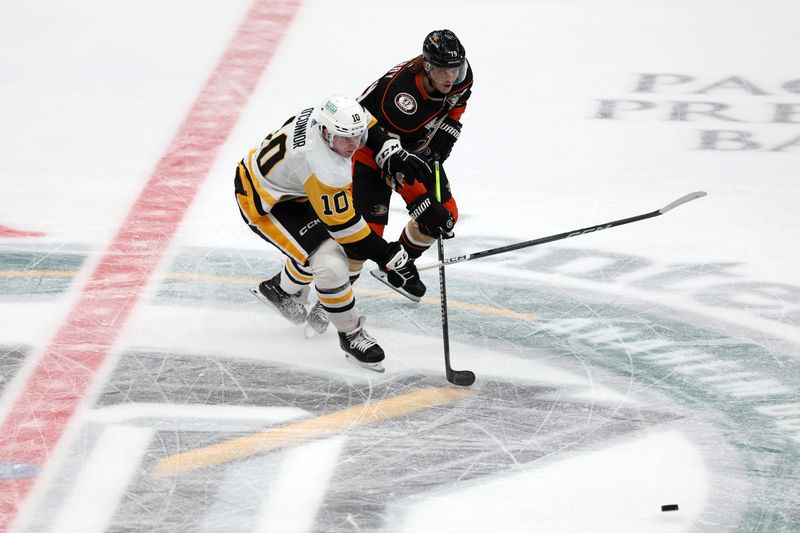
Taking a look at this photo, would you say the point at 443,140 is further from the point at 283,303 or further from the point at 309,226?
the point at 283,303

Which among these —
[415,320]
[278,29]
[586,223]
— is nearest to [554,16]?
[278,29]

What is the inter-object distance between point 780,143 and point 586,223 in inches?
51.7

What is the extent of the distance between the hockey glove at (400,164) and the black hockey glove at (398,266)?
0.88 feet

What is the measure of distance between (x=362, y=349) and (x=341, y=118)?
2.87ft

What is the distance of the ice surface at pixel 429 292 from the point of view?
3.50 meters

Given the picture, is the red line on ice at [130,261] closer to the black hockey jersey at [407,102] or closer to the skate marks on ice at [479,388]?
the skate marks on ice at [479,388]

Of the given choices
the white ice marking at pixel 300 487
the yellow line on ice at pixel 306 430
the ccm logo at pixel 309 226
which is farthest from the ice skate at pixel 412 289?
the white ice marking at pixel 300 487

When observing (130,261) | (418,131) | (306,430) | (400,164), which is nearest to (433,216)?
(400,164)

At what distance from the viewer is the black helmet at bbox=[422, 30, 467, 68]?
411cm

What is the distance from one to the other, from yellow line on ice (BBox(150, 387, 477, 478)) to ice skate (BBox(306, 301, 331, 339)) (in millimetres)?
554

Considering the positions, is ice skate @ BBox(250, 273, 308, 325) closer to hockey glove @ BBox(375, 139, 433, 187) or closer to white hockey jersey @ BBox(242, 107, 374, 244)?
white hockey jersey @ BBox(242, 107, 374, 244)

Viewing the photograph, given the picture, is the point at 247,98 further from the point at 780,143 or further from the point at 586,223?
the point at 780,143

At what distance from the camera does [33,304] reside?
14.9 feet

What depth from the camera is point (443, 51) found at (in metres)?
4.11
